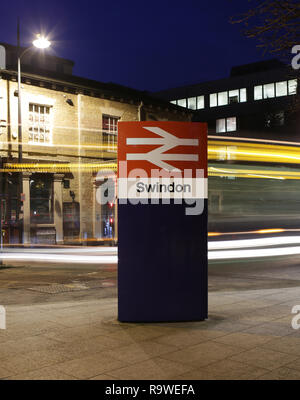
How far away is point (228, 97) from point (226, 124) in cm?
329

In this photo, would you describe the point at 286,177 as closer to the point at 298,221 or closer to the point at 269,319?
the point at 298,221

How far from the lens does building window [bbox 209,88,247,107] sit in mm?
53438

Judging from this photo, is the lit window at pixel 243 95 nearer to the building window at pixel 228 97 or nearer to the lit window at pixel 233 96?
the building window at pixel 228 97

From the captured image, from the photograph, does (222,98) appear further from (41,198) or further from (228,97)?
(41,198)

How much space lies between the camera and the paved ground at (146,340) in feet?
14.7

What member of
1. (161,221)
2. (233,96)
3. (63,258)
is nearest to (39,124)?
(63,258)

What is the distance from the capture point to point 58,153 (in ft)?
84.7

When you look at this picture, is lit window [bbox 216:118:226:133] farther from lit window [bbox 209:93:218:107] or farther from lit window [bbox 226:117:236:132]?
lit window [bbox 209:93:218:107]

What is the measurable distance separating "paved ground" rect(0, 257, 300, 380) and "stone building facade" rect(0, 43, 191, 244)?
589 inches

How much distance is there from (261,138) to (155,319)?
33.6 feet

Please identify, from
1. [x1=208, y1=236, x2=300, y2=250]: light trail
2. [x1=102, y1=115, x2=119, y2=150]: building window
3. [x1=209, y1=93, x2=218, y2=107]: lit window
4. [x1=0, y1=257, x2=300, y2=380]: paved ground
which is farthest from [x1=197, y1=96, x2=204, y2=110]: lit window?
[x1=0, y1=257, x2=300, y2=380]: paved ground

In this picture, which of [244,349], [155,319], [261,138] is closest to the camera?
Result: [244,349]

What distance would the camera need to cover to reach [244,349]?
5.14 metres
